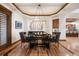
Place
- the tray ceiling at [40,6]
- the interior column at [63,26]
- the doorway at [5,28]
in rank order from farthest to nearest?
the interior column at [63,26], the tray ceiling at [40,6], the doorway at [5,28]

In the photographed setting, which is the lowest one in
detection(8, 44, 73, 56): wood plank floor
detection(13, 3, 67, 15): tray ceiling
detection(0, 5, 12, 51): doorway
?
detection(8, 44, 73, 56): wood plank floor

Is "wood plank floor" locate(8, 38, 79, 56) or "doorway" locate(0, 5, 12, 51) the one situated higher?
"doorway" locate(0, 5, 12, 51)

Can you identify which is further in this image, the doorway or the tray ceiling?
the tray ceiling

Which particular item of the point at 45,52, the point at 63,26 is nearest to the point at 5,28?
the point at 45,52

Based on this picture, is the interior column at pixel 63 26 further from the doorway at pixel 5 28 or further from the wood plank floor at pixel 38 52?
the doorway at pixel 5 28

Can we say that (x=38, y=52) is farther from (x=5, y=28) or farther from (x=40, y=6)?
(x=40, y=6)

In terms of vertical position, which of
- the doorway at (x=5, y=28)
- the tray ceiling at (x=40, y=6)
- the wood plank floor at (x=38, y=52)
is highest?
the tray ceiling at (x=40, y=6)

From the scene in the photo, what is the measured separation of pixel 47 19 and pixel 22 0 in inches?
398

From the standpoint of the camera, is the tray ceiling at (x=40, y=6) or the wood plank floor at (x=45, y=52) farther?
the tray ceiling at (x=40, y=6)

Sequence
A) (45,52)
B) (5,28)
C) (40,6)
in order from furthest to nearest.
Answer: (40,6) → (5,28) → (45,52)

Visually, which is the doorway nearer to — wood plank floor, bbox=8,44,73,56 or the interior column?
wood plank floor, bbox=8,44,73,56

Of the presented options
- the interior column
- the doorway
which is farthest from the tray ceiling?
the interior column

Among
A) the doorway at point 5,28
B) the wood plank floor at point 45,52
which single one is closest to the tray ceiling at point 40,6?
the doorway at point 5,28

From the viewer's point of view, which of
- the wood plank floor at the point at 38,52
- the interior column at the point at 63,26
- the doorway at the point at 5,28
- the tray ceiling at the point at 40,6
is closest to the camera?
the wood plank floor at the point at 38,52
